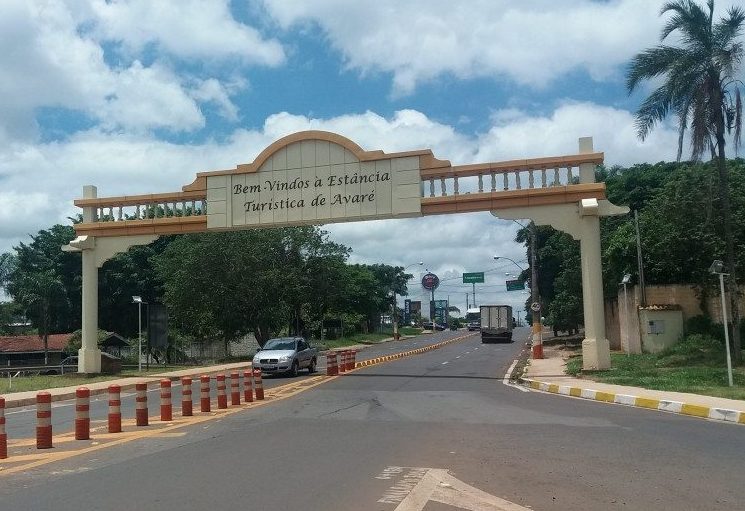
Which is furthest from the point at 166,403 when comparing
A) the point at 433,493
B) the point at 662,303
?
the point at 662,303

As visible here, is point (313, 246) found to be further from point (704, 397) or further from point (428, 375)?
point (704, 397)

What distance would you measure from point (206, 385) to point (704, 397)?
11.4 meters

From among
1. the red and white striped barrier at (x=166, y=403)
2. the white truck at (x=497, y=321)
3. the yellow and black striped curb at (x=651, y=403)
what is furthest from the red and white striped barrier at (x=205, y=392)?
the white truck at (x=497, y=321)

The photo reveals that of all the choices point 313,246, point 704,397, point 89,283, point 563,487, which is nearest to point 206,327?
point 313,246

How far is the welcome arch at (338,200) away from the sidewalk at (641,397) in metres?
2.60

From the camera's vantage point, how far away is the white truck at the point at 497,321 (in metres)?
61.5

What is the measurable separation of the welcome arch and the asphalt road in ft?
36.0

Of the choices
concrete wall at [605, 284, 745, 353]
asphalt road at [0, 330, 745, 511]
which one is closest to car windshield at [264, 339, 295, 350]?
asphalt road at [0, 330, 745, 511]

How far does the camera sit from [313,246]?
55.5 metres

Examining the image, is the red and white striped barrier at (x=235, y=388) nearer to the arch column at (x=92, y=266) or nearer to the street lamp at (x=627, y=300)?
the arch column at (x=92, y=266)

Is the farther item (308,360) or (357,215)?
(308,360)

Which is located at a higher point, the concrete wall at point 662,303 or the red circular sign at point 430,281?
the red circular sign at point 430,281

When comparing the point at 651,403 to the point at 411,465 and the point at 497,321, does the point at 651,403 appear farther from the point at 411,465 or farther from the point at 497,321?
the point at 497,321

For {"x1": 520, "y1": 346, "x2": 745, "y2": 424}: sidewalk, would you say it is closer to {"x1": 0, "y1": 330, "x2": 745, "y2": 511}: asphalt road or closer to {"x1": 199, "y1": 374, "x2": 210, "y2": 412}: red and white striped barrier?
{"x1": 0, "y1": 330, "x2": 745, "y2": 511}: asphalt road
